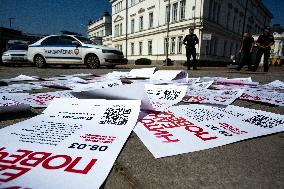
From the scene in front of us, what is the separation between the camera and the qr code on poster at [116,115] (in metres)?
1.18

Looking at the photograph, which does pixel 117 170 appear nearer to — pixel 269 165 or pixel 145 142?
pixel 145 142

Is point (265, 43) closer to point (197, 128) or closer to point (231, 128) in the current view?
point (231, 128)

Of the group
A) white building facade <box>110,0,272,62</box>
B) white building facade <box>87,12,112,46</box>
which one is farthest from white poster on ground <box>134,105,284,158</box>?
white building facade <box>87,12,112,46</box>

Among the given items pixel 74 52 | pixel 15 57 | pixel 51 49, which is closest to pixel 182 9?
pixel 15 57

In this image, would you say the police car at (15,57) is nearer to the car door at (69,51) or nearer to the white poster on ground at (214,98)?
the car door at (69,51)

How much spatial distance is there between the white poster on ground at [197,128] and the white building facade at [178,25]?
1590 cm

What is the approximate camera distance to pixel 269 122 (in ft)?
4.31

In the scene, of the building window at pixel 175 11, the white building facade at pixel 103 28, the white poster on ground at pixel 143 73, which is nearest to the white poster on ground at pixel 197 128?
the white poster on ground at pixel 143 73

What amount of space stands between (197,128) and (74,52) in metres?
7.34

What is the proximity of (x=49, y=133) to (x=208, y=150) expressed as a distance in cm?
69

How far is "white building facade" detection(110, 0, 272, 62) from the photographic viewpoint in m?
21.1

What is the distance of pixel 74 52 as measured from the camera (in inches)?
307

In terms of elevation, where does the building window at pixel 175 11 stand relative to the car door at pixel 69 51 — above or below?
above

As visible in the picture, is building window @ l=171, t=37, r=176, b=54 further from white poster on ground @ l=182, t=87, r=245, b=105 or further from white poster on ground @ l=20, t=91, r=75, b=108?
white poster on ground @ l=20, t=91, r=75, b=108
